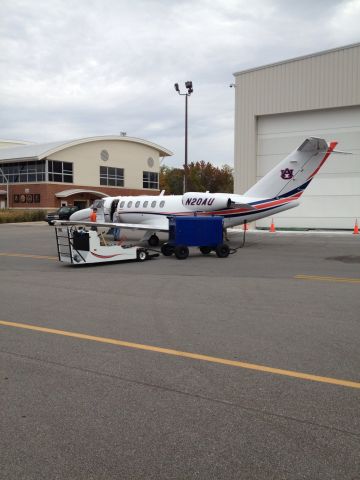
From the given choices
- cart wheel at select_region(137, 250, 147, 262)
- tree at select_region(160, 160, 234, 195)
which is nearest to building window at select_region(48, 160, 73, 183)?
tree at select_region(160, 160, 234, 195)

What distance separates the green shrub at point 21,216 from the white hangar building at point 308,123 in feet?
86.4

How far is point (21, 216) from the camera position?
49781 millimetres

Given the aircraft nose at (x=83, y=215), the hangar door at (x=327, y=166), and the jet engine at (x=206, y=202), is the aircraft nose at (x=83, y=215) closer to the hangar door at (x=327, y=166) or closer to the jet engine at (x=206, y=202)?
the jet engine at (x=206, y=202)

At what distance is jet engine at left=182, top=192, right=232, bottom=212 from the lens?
19.6 meters

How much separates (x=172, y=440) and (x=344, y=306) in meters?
5.65

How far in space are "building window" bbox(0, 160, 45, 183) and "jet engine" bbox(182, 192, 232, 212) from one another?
40157 mm

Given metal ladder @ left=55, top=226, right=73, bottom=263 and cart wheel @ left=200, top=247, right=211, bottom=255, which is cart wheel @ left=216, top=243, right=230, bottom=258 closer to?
cart wheel @ left=200, top=247, right=211, bottom=255

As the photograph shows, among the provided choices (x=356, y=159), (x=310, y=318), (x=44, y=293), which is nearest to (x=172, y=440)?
(x=310, y=318)

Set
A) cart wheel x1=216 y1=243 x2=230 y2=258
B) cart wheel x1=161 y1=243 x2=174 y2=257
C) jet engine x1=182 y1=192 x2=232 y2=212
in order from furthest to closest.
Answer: jet engine x1=182 y1=192 x2=232 y2=212
cart wheel x1=161 y1=243 x2=174 y2=257
cart wheel x1=216 y1=243 x2=230 y2=258

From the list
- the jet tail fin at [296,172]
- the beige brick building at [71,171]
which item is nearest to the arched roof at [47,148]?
the beige brick building at [71,171]

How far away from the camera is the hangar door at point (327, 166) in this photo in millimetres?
30594

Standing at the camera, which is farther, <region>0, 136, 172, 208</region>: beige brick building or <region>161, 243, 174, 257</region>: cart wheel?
<region>0, 136, 172, 208</region>: beige brick building

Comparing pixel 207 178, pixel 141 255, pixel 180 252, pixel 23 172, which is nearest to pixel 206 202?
pixel 180 252

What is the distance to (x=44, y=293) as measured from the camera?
9.88 meters
